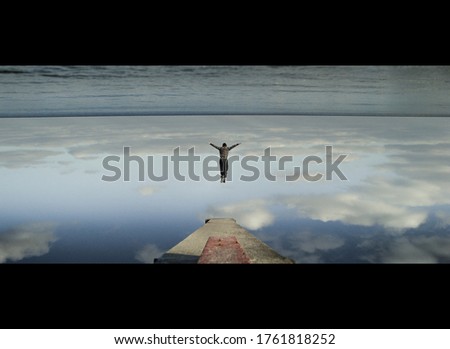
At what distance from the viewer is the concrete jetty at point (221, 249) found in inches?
185

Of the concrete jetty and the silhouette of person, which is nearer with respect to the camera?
the concrete jetty

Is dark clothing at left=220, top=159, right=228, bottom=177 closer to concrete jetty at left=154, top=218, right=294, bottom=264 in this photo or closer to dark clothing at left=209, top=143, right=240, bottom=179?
dark clothing at left=209, top=143, right=240, bottom=179

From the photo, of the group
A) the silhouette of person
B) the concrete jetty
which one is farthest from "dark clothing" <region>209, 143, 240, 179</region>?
the concrete jetty

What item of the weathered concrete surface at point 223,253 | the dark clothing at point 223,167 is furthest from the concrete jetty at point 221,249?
the dark clothing at point 223,167

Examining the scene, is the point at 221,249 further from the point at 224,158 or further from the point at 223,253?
the point at 224,158

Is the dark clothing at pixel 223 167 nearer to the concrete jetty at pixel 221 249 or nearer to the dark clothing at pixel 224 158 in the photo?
the dark clothing at pixel 224 158

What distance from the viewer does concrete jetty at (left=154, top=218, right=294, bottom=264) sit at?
4.70 metres

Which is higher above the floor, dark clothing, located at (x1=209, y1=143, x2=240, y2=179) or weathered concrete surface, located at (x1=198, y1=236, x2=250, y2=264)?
dark clothing, located at (x1=209, y1=143, x2=240, y2=179)

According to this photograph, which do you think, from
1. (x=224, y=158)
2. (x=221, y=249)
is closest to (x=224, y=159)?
(x=224, y=158)

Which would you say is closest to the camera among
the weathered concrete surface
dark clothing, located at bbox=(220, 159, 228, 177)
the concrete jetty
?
the weathered concrete surface

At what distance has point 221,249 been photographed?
500 centimetres

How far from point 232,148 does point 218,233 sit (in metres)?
1.58
